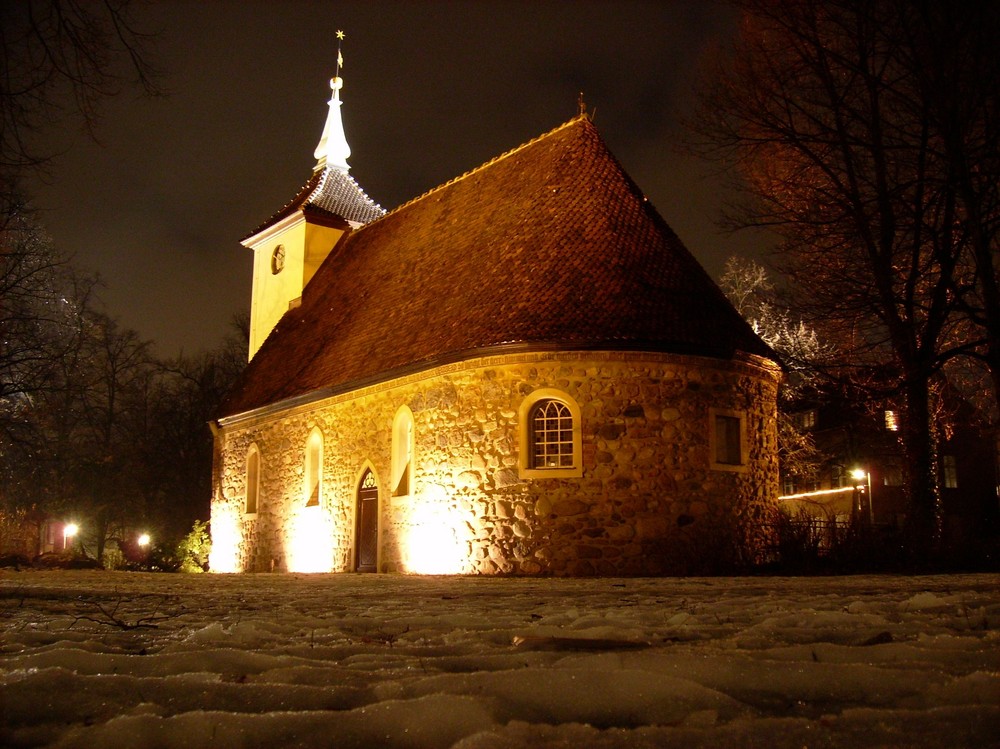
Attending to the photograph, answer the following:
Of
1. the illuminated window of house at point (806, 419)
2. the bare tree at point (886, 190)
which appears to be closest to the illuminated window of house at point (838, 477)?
the illuminated window of house at point (806, 419)

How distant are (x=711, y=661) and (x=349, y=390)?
1647cm

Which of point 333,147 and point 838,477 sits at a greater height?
point 333,147

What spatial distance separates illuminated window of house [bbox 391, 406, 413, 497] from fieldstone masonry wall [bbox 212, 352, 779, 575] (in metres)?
0.16

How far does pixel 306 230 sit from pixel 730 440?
600 inches

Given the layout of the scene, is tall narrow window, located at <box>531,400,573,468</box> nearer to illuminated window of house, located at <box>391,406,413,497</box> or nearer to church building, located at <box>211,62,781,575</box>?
church building, located at <box>211,62,781,575</box>

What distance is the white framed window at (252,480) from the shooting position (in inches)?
931

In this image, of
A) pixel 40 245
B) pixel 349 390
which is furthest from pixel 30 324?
pixel 349 390

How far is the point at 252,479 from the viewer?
23828 millimetres

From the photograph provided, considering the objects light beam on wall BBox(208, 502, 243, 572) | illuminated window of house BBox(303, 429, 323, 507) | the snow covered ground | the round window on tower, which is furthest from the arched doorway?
the snow covered ground

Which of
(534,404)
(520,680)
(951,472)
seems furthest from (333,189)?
(520,680)

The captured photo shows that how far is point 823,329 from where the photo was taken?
19281 millimetres

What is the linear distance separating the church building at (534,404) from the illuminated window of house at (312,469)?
5cm

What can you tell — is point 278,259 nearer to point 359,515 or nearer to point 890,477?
point 359,515

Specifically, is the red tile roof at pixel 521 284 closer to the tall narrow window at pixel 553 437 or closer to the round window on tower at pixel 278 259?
the tall narrow window at pixel 553 437
